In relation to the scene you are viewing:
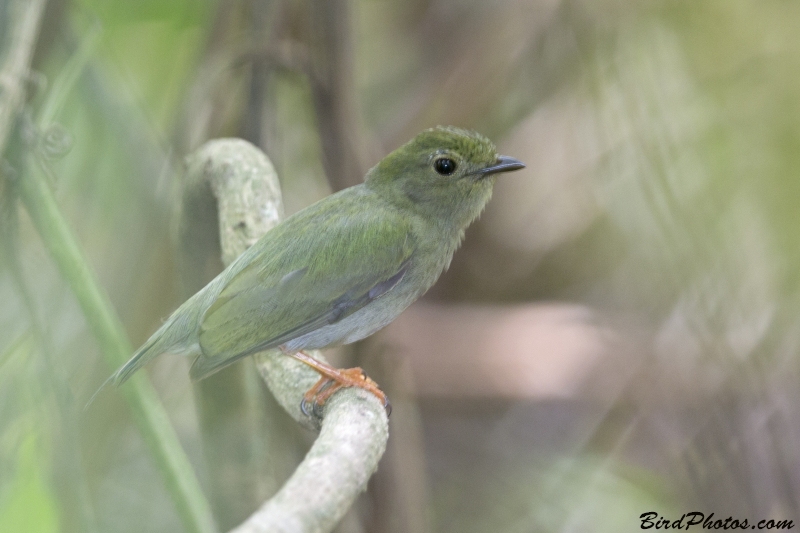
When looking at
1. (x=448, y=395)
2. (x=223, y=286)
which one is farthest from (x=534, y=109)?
(x=223, y=286)

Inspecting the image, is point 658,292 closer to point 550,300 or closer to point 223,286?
point 550,300

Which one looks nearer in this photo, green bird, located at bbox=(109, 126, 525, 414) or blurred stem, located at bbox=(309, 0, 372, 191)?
green bird, located at bbox=(109, 126, 525, 414)

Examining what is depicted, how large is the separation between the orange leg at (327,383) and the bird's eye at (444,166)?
0.91m

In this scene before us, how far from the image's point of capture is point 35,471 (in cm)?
284

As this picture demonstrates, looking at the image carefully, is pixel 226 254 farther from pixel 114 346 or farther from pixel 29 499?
pixel 29 499

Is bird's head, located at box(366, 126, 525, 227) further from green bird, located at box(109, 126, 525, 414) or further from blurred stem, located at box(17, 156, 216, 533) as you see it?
blurred stem, located at box(17, 156, 216, 533)

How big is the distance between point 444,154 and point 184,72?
221 centimetres

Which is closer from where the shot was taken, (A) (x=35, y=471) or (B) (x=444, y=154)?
(A) (x=35, y=471)

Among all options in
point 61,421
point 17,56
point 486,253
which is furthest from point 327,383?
point 486,253

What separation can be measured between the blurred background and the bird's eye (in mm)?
1042

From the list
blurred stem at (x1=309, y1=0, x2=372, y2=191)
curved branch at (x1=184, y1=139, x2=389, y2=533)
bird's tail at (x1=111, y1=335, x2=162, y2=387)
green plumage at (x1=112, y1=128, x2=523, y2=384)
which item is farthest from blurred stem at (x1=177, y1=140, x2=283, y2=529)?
blurred stem at (x1=309, y1=0, x2=372, y2=191)

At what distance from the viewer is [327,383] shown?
3.04 meters

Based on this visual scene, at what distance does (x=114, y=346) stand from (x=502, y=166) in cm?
166

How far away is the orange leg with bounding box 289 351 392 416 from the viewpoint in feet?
9.00
